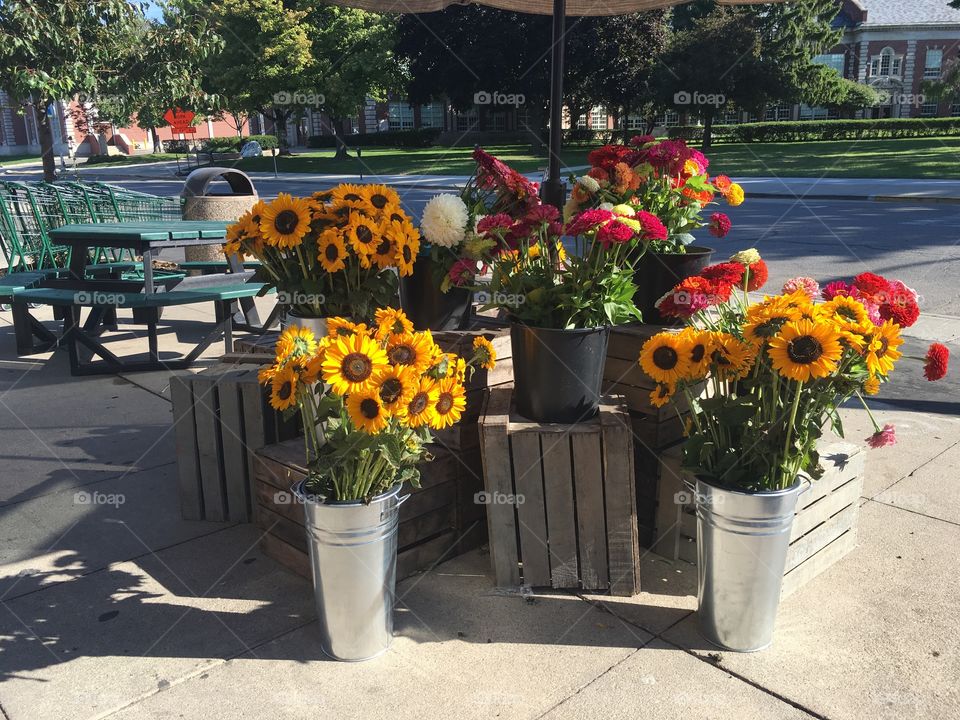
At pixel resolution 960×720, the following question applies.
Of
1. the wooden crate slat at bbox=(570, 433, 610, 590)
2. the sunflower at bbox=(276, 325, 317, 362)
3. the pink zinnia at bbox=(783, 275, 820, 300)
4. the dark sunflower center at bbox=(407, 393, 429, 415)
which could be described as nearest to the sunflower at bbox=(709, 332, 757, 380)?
the pink zinnia at bbox=(783, 275, 820, 300)

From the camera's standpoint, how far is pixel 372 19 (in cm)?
4353

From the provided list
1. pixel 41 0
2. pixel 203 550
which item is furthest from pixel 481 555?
pixel 41 0

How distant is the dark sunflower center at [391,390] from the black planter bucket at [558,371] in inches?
25.8

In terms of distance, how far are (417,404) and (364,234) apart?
2.99 feet

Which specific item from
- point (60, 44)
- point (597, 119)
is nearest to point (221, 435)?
point (60, 44)

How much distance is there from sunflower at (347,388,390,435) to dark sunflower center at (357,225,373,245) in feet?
2.95

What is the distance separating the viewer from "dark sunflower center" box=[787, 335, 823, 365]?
7.55 ft

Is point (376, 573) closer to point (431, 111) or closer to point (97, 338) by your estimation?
point (97, 338)

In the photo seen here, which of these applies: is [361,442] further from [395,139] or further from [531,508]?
[395,139]

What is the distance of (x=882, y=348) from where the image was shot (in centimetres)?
243

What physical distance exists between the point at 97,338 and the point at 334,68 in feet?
123

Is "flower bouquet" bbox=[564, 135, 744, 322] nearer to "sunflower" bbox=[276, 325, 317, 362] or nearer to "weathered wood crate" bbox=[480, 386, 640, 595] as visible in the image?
"weathered wood crate" bbox=[480, 386, 640, 595]

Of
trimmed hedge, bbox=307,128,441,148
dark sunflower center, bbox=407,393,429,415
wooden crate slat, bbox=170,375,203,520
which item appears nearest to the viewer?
dark sunflower center, bbox=407,393,429,415

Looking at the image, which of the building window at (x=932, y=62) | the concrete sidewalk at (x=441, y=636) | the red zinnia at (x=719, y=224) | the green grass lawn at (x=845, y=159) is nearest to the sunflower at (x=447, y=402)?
the concrete sidewalk at (x=441, y=636)
